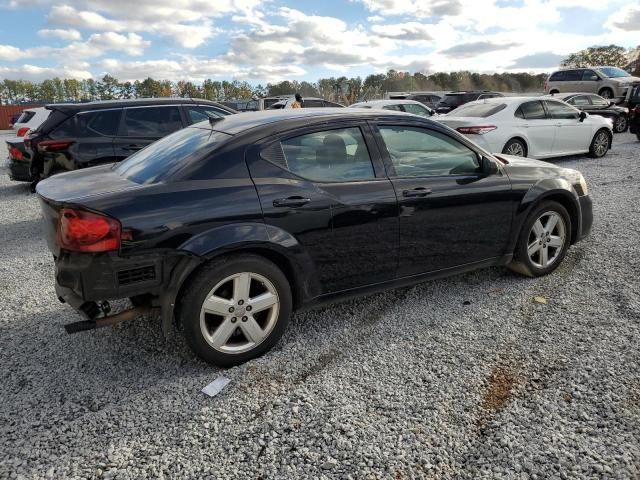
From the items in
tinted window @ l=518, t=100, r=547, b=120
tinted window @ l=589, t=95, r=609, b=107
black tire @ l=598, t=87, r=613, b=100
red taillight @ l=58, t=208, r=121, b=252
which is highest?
black tire @ l=598, t=87, r=613, b=100

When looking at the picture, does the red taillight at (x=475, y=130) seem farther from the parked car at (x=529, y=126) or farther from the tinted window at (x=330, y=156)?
the tinted window at (x=330, y=156)

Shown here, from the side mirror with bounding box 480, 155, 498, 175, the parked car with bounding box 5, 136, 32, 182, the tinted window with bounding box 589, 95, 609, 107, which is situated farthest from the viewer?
the tinted window with bounding box 589, 95, 609, 107

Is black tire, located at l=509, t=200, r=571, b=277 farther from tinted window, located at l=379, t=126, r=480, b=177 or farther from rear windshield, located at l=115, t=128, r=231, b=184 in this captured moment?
rear windshield, located at l=115, t=128, r=231, b=184

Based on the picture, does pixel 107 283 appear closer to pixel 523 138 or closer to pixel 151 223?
pixel 151 223

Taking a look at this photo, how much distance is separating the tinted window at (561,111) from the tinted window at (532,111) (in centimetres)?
27

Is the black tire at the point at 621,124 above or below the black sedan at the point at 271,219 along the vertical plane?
above

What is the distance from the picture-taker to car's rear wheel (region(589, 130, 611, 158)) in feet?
37.0

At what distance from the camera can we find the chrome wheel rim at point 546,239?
4.29 meters

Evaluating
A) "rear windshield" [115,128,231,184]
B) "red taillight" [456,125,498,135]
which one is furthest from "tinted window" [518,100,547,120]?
"rear windshield" [115,128,231,184]

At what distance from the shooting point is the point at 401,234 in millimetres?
3512

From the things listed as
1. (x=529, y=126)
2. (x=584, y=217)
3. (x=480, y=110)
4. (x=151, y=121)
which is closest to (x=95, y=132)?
(x=151, y=121)

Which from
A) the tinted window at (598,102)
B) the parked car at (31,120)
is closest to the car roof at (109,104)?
the parked car at (31,120)

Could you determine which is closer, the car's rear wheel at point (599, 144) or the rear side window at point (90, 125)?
the rear side window at point (90, 125)

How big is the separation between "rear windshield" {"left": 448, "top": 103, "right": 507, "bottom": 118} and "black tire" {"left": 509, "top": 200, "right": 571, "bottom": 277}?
576cm
